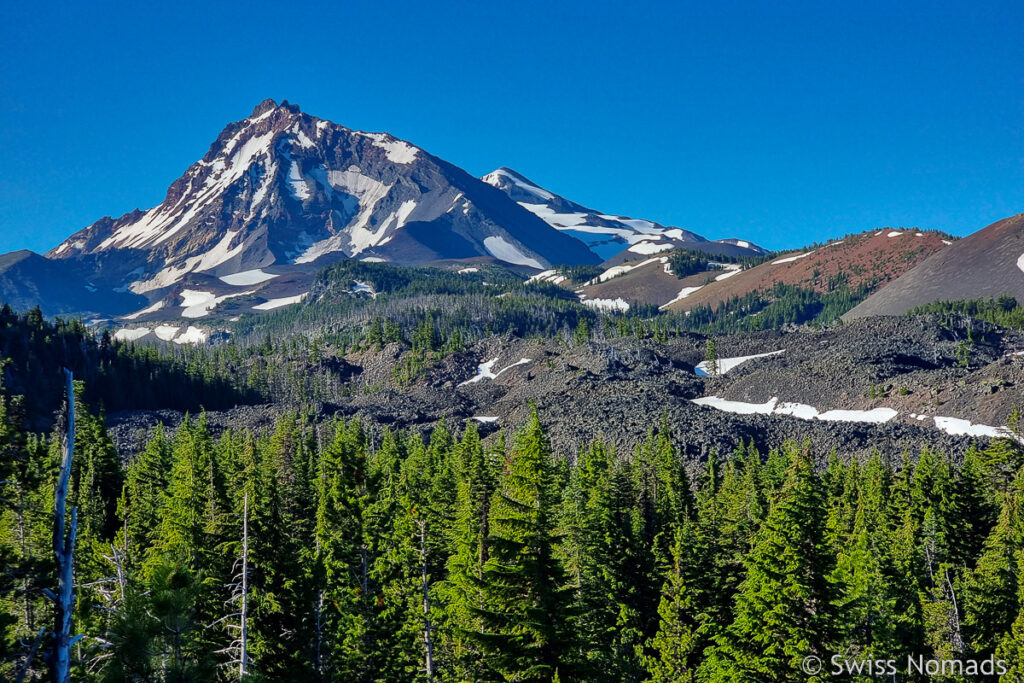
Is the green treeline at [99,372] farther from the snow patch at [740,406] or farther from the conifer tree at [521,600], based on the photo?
the conifer tree at [521,600]

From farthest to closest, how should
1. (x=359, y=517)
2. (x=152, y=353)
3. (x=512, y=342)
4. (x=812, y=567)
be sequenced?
1. (x=512, y=342)
2. (x=152, y=353)
3. (x=359, y=517)
4. (x=812, y=567)

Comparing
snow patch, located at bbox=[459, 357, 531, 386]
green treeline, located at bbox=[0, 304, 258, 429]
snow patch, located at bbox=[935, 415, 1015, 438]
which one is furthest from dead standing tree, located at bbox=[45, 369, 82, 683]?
snow patch, located at bbox=[459, 357, 531, 386]

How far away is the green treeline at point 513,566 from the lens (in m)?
20.8

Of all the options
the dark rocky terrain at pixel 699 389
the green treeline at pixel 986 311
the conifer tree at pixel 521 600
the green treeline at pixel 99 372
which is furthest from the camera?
the green treeline at pixel 986 311

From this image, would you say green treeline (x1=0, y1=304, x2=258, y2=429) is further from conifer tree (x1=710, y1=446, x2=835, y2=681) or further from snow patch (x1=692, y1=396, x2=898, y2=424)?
conifer tree (x1=710, y1=446, x2=835, y2=681)

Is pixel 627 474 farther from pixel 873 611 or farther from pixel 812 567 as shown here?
pixel 812 567

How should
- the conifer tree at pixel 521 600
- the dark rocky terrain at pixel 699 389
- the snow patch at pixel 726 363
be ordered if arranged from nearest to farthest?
1. the conifer tree at pixel 521 600
2. the dark rocky terrain at pixel 699 389
3. the snow patch at pixel 726 363

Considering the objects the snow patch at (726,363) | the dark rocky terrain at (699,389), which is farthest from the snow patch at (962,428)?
the snow patch at (726,363)

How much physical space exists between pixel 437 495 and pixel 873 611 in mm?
23707

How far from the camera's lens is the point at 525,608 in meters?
→ 20.3

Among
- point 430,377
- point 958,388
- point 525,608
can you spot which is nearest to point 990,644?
point 525,608

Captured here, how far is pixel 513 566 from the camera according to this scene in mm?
20875

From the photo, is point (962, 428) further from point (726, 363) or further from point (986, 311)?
point (986, 311)

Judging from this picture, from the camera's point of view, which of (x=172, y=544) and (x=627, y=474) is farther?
(x=627, y=474)
